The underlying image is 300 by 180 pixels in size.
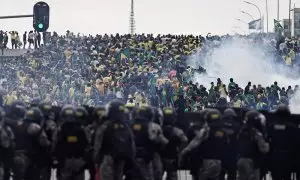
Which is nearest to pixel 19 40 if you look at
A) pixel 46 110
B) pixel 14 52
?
pixel 14 52

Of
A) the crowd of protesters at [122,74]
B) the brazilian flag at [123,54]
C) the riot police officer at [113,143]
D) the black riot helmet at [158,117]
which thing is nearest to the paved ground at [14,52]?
the crowd of protesters at [122,74]

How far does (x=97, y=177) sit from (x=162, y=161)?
3.81ft

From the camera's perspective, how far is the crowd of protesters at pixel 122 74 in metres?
43.2

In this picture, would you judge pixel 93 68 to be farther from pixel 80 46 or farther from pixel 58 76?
pixel 80 46

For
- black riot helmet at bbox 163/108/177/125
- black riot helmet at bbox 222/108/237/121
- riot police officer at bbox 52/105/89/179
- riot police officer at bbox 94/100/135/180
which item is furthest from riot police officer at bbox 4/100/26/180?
black riot helmet at bbox 222/108/237/121

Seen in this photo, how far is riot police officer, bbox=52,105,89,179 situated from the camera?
1922cm

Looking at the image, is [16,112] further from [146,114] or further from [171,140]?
[171,140]

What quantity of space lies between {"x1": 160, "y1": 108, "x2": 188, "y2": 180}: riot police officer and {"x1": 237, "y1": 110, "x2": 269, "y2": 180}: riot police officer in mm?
962

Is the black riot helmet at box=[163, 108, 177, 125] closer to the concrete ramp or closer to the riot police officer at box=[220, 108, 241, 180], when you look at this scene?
the riot police officer at box=[220, 108, 241, 180]

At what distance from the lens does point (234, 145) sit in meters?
19.9

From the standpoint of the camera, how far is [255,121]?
19703 millimetres

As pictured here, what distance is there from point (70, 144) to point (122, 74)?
3429cm

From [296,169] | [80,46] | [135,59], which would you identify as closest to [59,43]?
[80,46]

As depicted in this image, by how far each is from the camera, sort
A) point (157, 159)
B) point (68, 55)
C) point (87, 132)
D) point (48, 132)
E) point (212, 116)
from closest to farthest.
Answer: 1. point (87, 132)
2. point (212, 116)
3. point (157, 159)
4. point (48, 132)
5. point (68, 55)
